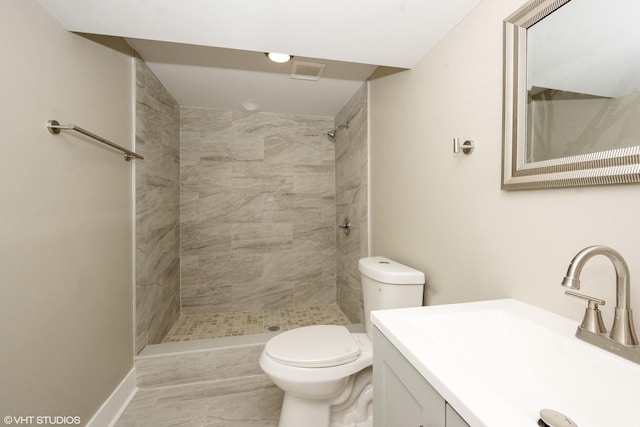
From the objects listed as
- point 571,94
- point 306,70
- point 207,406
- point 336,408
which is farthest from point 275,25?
point 207,406

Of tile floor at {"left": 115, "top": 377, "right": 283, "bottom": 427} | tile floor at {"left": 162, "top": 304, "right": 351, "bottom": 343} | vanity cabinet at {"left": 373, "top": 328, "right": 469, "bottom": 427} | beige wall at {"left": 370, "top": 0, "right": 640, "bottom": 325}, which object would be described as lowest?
tile floor at {"left": 115, "top": 377, "right": 283, "bottom": 427}

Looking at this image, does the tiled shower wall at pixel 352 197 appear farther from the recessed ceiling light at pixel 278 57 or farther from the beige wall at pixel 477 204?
the recessed ceiling light at pixel 278 57

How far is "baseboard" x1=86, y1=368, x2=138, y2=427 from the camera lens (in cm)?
139

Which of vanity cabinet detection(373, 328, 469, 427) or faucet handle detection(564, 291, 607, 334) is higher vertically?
faucet handle detection(564, 291, 607, 334)

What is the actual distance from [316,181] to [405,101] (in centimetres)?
145

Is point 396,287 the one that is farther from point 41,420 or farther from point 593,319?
point 41,420

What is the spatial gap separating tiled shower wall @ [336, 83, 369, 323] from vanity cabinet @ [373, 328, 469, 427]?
4.42 ft

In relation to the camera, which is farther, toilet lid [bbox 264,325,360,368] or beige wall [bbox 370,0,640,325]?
toilet lid [bbox 264,325,360,368]

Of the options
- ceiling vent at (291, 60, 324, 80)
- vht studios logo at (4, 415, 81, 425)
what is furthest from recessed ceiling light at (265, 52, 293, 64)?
vht studios logo at (4, 415, 81, 425)

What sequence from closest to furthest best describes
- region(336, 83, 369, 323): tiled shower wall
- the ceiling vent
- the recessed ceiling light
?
the recessed ceiling light, the ceiling vent, region(336, 83, 369, 323): tiled shower wall

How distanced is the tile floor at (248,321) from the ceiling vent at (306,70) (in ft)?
6.53

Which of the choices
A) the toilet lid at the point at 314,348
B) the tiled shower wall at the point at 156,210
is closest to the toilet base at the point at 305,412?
the toilet lid at the point at 314,348

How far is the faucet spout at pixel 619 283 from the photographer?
1.91 ft

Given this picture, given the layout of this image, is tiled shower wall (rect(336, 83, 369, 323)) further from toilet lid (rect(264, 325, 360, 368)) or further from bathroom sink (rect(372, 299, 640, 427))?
bathroom sink (rect(372, 299, 640, 427))
